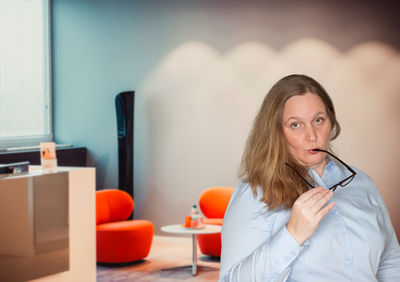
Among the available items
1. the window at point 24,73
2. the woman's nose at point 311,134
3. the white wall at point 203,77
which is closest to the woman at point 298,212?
the woman's nose at point 311,134

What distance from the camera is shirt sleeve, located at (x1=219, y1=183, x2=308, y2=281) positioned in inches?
47.2

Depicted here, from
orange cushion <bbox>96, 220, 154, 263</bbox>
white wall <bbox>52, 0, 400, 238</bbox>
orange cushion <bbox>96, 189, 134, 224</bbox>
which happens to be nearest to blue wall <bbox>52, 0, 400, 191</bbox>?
white wall <bbox>52, 0, 400, 238</bbox>

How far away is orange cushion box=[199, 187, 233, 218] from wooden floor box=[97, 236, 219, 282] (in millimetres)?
519

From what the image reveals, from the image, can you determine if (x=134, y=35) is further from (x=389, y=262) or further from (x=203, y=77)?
(x=389, y=262)

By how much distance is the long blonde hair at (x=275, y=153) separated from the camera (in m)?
1.32

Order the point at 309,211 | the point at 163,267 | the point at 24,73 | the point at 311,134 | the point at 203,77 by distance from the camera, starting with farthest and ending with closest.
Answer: the point at 24,73, the point at 203,77, the point at 163,267, the point at 311,134, the point at 309,211

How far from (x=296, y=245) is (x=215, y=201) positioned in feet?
17.4

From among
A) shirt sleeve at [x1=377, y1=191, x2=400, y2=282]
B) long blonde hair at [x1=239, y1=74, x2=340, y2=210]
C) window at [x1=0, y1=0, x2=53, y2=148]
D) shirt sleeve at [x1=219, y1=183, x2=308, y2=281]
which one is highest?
window at [x1=0, y1=0, x2=53, y2=148]

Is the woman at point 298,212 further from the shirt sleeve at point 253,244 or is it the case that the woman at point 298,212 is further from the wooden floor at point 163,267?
the wooden floor at point 163,267

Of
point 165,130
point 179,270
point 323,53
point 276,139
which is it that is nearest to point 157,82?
point 165,130

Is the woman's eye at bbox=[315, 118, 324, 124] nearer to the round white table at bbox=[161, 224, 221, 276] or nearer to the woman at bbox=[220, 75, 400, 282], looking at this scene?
the woman at bbox=[220, 75, 400, 282]

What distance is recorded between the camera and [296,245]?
1188 millimetres

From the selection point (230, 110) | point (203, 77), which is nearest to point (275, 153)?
point (230, 110)

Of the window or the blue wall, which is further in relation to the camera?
the window
